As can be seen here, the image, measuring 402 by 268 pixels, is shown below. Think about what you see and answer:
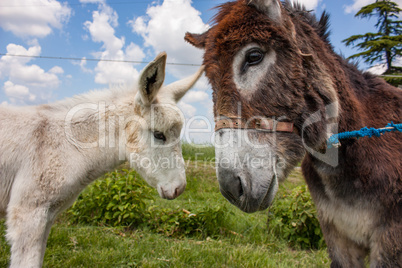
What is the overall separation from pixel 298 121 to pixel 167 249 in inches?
115

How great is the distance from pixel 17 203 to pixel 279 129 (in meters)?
2.27

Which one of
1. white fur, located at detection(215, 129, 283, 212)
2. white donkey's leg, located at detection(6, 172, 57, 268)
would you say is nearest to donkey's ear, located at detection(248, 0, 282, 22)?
white fur, located at detection(215, 129, 283, 212)

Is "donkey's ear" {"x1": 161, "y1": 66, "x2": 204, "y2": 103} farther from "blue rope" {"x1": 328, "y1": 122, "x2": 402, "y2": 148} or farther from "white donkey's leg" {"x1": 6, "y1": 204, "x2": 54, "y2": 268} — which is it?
"blue rope" {"x1": 328, "y1": 122, "x2": 402, "y2": 148}

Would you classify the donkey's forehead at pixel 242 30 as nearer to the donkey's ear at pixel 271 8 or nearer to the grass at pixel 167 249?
A: the donkey's ear at pixel 271 8

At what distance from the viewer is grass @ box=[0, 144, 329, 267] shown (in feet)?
11.0

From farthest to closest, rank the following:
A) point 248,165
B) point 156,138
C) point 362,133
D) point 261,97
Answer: point 156,138, point 362,133, point 261,97, point 248,165

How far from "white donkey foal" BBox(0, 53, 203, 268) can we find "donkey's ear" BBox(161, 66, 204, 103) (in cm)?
1

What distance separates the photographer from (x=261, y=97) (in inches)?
61.6

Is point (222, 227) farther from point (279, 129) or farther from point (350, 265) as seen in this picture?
point (279, 129)

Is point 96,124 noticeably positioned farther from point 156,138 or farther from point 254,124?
point 254,124

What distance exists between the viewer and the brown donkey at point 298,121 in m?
1.51

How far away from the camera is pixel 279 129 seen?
5.13ft

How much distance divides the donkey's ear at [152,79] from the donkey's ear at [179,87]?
34cm

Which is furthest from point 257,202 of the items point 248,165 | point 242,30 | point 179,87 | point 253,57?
point 179,87
